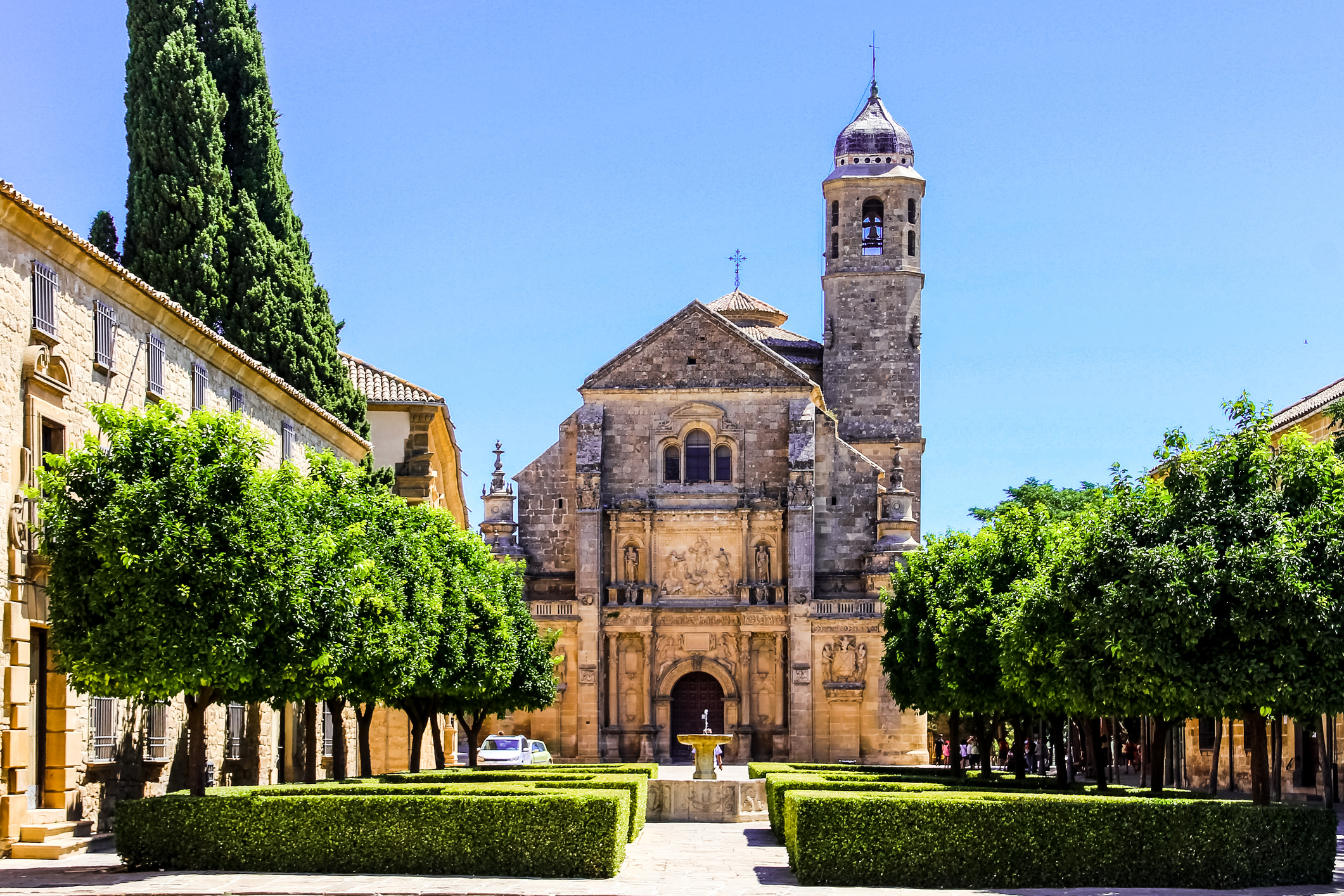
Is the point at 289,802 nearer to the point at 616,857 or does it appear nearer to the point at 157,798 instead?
the point at 157,798

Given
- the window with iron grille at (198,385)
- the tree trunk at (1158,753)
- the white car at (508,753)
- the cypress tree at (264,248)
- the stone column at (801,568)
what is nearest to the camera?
the tree trunk at (1158,753)

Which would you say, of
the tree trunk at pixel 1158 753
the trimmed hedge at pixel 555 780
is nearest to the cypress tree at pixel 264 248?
the trimmed hedge at pixel 555 780

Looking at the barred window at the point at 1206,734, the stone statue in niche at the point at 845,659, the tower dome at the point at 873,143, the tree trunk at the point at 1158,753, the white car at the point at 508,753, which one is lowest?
the white car at the point at 508,753

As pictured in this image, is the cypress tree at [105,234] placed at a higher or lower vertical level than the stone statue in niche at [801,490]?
higher

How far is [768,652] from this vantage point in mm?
61688

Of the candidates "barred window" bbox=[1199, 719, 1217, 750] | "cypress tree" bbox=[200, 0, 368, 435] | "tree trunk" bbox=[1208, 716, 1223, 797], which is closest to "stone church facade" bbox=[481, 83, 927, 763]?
"barred window" bbox=[1199, 719, 1217, 750]

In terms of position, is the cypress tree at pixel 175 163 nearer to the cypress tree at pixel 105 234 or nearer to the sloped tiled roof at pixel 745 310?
the cypress tree at pixel 105 234

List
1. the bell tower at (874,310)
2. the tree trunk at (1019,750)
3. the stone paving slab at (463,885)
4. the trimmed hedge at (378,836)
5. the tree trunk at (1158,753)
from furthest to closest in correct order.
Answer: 1. the bell tower at (874,310)
2. the tree trunk at (1019,750)
3. the tree trunk at (1158,753)
4. the trimmed hedge at (378,836)
5. the stone paving slab at (463,885)

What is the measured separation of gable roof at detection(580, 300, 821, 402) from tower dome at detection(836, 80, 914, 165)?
1145 centimetres

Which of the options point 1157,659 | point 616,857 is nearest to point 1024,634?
point 1157,659

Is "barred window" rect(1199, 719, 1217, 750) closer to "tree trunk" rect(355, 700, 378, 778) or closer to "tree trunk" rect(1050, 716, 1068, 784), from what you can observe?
"tree trunk" rect(1050, 716, 1068, 784)

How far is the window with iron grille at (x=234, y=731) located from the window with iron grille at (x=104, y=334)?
27.7 ft

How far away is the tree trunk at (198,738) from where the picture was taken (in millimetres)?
23000

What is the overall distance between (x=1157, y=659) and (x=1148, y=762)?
1785 centimetres
